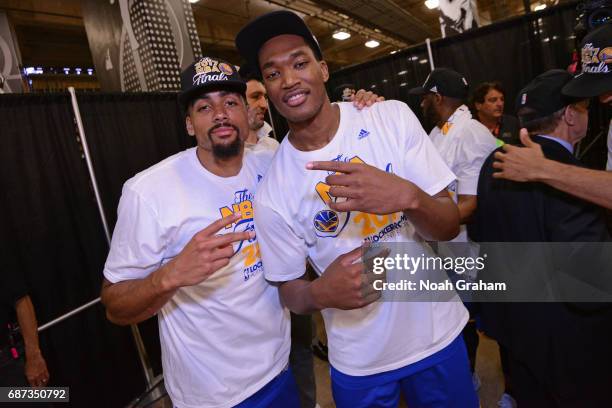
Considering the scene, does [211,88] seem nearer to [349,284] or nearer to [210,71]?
[210,71]

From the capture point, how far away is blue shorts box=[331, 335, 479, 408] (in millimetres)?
1301

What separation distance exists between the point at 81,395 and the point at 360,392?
2354mm

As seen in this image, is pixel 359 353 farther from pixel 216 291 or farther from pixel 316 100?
pixel 316 100

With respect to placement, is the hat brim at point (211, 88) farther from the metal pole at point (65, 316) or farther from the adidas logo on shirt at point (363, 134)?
the metal pole at point (65, 316)

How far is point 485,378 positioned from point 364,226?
7.19 ft

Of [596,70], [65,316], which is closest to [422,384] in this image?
[596,70]

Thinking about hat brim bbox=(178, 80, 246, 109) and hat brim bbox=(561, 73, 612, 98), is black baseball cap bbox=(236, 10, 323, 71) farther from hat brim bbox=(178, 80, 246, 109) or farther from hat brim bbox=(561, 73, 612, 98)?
hat brim bbox=(561, 73, 612, 98)

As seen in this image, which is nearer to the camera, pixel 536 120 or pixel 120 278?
pixel 120 278

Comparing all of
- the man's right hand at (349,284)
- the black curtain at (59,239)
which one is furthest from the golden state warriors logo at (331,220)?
the black curtain at (59,239)

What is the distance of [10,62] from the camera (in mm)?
4395

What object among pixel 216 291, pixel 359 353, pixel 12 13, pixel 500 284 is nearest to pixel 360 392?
pixel 359 353

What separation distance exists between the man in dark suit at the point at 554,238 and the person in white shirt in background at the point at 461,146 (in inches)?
25.8

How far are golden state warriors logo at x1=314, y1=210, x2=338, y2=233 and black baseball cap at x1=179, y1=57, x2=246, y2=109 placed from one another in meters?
0.76

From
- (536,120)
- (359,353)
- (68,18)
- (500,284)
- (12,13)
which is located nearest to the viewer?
(359,353)
